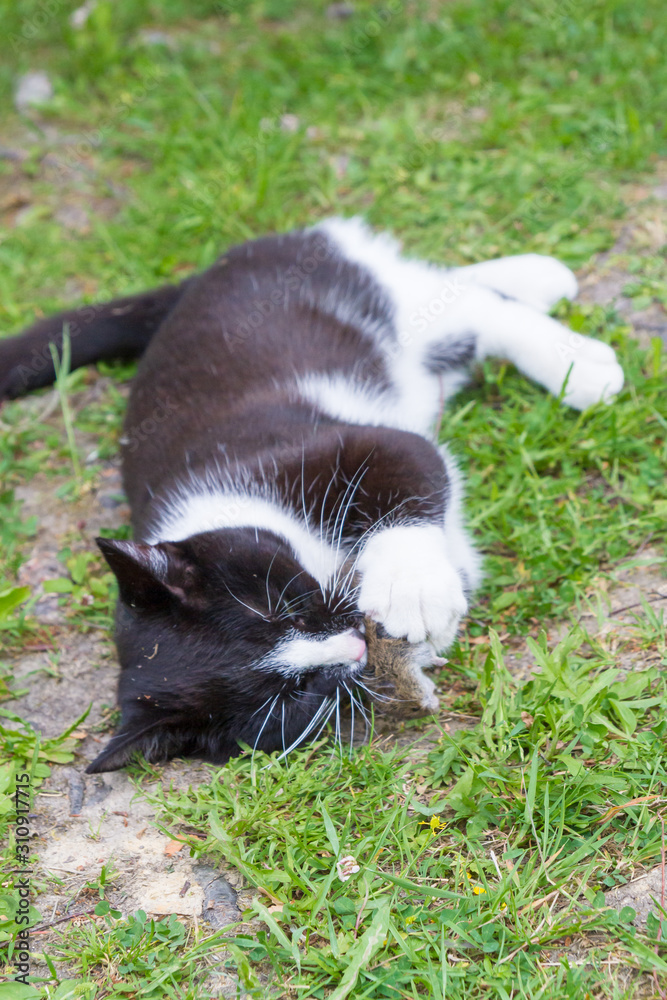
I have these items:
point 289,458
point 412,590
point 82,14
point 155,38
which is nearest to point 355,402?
point 289,458

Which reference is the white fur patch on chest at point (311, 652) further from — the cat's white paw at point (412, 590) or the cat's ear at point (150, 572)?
the cat's ear at point (150, 572)

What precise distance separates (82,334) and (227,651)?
5.61 ft

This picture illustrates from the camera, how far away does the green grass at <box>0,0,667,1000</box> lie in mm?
1599

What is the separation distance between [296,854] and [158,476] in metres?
1.21

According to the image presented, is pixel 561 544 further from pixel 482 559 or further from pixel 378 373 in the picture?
pixel 378 373

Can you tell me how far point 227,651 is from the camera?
77.3 inches

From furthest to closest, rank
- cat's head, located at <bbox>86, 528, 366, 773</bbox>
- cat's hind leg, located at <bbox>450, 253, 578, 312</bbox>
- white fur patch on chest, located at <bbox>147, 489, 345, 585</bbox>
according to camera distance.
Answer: cat's hind leg, located at <bbox>450, 253, 578, 312</bbox>
white fur patch on chest, located at <bbox>147, 489, 345, 585</bbox>
cat's head, located at <bbox>86, 528, 366, 773</bbox>

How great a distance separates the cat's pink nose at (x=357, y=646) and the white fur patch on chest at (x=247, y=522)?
0.19 meters

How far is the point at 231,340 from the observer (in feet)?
8.93

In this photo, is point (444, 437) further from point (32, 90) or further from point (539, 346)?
point (32, 90)

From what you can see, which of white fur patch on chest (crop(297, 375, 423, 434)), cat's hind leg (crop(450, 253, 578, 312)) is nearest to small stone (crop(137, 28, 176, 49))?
cat's hind leg (crop(450, 253, 578, 312))

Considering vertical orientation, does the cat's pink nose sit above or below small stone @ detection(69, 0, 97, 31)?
below

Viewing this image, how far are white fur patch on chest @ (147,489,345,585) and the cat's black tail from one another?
44.0 inches

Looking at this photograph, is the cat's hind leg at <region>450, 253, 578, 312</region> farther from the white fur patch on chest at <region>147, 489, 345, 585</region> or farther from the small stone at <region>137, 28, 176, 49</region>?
the small stone at <region>137, 28, 176, 49</region>
